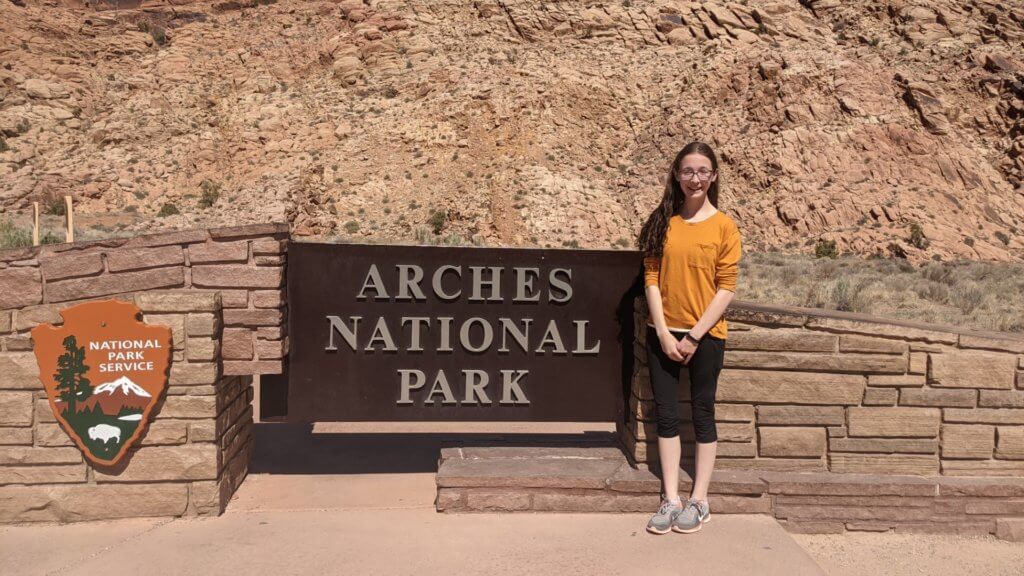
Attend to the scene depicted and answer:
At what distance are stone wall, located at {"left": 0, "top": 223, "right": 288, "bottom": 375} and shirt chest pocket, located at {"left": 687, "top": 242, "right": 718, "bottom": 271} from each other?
8.38 feet

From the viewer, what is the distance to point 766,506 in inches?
176

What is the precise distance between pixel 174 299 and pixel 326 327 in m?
0.93

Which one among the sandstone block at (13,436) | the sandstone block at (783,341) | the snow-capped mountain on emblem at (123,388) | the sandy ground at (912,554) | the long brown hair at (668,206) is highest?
the long brown hair at (668,206)

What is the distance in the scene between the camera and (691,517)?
4.13m

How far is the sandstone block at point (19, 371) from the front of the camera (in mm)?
4246

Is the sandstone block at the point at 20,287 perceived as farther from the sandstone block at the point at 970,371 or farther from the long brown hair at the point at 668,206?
the sandstone block at the point at 970,371

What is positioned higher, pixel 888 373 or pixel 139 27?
pixel 139 27

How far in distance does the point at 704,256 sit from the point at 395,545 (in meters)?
2.38

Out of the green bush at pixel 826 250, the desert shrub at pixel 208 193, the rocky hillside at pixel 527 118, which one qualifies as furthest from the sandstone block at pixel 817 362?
the desert shrub at pixel 208 193

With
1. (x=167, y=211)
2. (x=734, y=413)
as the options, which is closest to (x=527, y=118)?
(x=167, y=211)

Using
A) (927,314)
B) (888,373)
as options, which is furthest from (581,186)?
(888,373)

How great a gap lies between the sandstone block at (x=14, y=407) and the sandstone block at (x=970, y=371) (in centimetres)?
554

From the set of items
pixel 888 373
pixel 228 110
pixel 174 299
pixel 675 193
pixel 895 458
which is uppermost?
pixel 228 110

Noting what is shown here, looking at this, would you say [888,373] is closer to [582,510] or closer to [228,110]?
[582,510]
